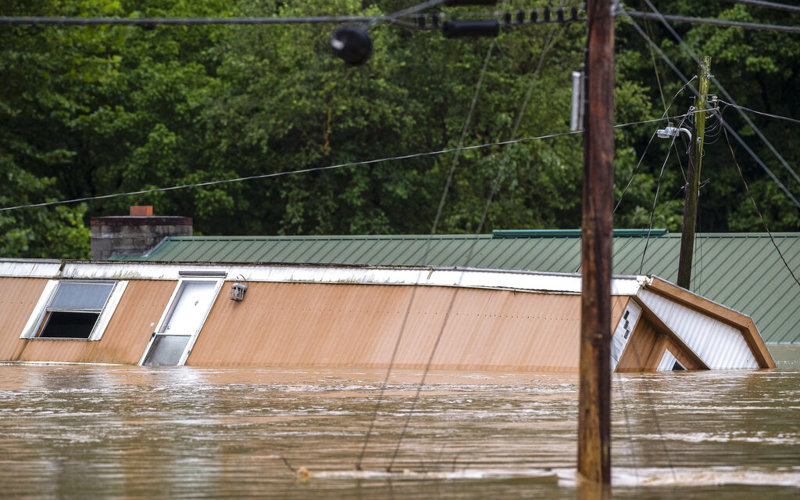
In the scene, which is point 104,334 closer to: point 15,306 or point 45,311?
point 45,311

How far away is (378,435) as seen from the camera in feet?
46.2

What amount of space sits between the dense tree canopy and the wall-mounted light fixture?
15.3 m

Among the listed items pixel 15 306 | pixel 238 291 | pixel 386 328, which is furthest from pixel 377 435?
pixel 15 306

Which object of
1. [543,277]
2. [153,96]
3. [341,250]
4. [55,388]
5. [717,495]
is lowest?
[717,495]

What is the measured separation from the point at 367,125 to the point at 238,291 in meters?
21.8

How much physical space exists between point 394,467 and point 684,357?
13.0 metres

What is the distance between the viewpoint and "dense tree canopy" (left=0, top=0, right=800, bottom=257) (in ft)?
141

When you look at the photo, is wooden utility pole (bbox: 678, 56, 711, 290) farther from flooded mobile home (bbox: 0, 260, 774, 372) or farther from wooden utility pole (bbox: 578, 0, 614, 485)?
wooden utility pole (bbox: 578, 0, 614, 485)

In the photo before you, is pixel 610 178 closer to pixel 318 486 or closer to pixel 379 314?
pixel 318 486

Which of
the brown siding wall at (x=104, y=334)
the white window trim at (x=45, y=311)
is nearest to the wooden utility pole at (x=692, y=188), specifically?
the brown siding wall at (x=104, y=334)

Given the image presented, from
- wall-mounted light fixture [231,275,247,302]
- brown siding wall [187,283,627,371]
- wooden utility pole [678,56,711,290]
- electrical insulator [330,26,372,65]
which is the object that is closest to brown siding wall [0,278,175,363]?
brown siding wall [187,283,627,371]

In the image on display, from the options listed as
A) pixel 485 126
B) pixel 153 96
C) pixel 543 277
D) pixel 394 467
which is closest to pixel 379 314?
pixel 543 277

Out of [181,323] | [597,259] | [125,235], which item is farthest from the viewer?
[125,235]

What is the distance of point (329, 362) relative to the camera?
23.5 metres
